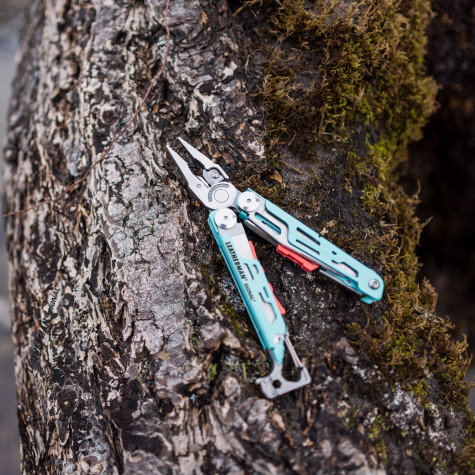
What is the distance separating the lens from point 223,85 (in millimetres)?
2252

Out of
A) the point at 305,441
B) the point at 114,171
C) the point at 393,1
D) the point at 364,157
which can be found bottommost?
the point at 305,441

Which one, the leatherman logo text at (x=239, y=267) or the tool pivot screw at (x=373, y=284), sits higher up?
the leatherman logo text at (x=239, y=267)

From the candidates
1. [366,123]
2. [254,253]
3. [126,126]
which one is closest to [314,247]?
[254,253]

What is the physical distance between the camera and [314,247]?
196 cm

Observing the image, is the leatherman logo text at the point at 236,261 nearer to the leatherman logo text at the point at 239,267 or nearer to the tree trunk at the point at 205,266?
the leatherman logo text at the point at 239,267

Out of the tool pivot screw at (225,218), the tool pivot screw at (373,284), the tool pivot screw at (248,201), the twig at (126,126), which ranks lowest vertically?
the tool pivot screw at (373,284)

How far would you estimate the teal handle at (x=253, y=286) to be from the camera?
1835 millimetres

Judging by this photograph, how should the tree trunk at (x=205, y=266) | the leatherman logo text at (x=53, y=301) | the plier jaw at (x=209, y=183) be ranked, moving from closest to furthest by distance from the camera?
the tree trunk at (x=205, y=266) → the plier jaw at (x=209, y=183) → the leatherman logo text at (x=53, y=301)

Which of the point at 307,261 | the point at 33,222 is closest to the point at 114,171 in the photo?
the point at 33,222

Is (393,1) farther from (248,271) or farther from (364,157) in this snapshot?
(248,271)

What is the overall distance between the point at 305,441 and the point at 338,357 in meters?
→ 0.38

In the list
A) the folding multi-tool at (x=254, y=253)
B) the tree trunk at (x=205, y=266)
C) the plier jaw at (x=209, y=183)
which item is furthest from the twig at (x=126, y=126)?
the folding multi-tool at (x=254, y=253)

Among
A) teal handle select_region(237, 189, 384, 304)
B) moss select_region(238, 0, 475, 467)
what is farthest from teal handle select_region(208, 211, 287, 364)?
moss select_region(238, 0, 475, 467)

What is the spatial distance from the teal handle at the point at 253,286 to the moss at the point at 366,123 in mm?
351
